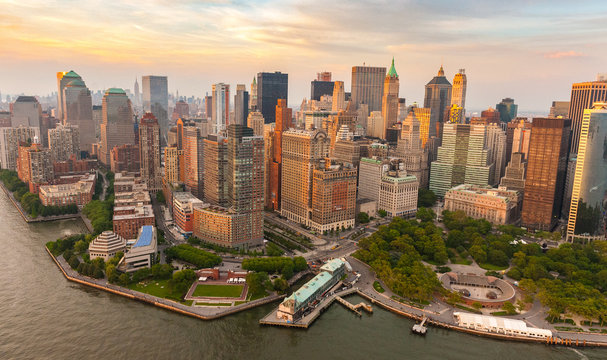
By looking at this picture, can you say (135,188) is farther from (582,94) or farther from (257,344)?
(582,94)

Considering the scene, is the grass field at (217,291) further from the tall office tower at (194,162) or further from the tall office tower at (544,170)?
the tall office tower at (544,170)

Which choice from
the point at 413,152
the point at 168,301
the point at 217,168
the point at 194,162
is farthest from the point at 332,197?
the point at 413,152

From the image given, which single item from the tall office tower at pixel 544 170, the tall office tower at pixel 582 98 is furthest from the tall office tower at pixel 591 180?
the tall office tower at pixel 582 98

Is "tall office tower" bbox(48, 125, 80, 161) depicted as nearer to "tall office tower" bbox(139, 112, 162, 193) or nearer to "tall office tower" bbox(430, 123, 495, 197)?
"tall office tower" bbox(139, 112, 162, 193)

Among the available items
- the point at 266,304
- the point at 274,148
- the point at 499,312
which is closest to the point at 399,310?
the point at 499,312

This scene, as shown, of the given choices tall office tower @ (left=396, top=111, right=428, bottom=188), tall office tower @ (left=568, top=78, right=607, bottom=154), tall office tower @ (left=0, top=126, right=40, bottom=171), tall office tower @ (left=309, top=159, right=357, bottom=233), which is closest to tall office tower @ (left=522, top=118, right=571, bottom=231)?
tall office tower @ (left=396, top=111, right=428, bottom=188)
